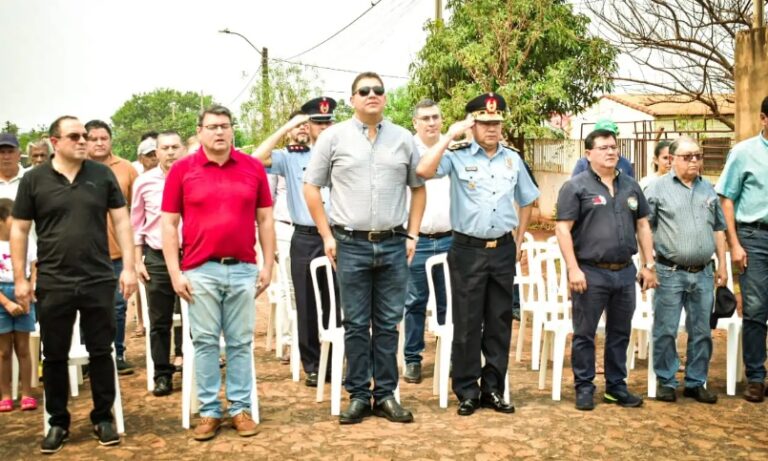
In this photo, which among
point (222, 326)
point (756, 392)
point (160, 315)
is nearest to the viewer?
point (222, 326)

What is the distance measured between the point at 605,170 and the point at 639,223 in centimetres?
48

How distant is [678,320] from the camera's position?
6805mm

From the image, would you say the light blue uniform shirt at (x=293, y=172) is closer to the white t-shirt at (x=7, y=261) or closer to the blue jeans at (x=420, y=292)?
the blue jeans at (x=420, y=292)

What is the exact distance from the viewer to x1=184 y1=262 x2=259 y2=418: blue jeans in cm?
571

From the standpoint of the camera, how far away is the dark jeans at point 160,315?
23.1 ft

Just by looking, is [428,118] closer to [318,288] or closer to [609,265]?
[318,288]

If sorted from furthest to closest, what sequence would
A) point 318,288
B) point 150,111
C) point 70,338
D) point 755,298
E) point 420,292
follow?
point 150,111 < point 420,292 < point 318,288 < point 755,298 < point 70,338

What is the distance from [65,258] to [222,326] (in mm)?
1040

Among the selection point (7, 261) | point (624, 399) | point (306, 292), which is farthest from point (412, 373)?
point (7, 261)

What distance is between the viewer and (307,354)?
729cm

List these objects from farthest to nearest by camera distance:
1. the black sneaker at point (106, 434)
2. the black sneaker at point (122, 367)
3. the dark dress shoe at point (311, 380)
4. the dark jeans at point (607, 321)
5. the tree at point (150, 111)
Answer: the tree at point (150, 111)
the black sneaker at point (122, 367)
the dark dress shoe at point (311, 380)
the dark jeans at point (607, 321)
the black sneaker at point (106, 434)

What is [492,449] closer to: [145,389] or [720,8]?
[145,389]

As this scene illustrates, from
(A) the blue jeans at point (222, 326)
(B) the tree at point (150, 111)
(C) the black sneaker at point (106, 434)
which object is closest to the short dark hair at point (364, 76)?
(A) the blue jeans at point (222, 326)

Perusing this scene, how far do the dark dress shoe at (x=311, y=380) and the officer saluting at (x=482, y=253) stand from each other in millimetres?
1270
